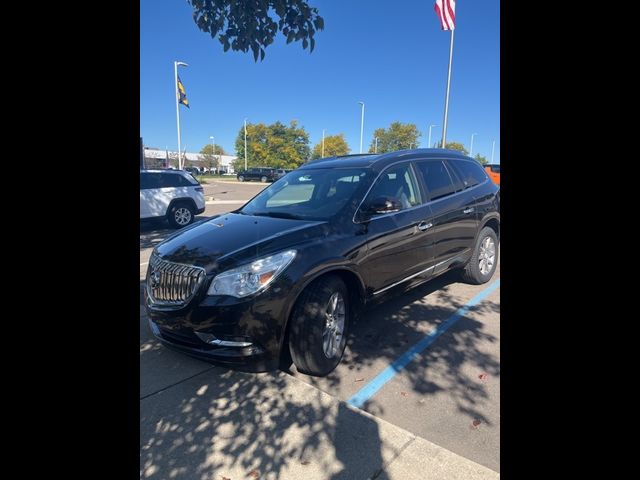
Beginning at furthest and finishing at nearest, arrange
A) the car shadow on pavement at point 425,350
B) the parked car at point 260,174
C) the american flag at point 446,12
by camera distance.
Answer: the parked car at point 260,174 → the american flag at point 446,12 → the car shadow on pavement at point 425,350

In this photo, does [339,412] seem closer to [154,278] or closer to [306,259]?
[306,259]

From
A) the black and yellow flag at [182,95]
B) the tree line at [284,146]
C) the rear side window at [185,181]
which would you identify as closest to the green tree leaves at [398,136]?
the tree line at [284,146]

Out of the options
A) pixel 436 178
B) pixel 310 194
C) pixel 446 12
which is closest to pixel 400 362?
pixel 310 194

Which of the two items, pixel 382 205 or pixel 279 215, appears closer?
pixel 382 205

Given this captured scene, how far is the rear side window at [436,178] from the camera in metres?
4.45

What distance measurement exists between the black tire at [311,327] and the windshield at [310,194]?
73 centimetres

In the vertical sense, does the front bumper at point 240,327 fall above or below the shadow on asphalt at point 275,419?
above

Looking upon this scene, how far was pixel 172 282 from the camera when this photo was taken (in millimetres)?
2957

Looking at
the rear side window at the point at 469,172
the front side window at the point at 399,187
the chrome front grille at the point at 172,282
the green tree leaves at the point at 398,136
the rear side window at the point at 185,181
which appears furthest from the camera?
the green tree leaves at the point at 398,136

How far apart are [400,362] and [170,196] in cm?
963

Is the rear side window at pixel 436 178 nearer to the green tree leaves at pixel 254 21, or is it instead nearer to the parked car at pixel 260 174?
the green tree leaves at pixel 254 21
